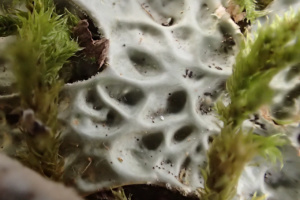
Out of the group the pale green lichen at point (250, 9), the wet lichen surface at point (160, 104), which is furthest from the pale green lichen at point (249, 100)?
the pale green lichen at point (250, 9)

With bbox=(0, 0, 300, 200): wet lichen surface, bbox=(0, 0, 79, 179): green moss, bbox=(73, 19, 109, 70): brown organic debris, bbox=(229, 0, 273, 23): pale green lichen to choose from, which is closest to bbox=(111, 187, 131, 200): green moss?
bbox=(0, 0, 300, 200): wet lichen surface

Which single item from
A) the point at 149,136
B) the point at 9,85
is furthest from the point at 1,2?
the point at 149,136

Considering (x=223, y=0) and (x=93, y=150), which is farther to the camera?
(x=223, y=0)

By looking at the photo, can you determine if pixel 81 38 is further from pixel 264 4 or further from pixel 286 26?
pixel 264 4

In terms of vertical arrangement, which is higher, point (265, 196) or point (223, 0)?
point (223, 0)

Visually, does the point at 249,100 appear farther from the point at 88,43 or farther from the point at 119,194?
the point at 88,43

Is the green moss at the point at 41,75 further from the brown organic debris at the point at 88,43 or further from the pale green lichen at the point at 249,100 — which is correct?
the pale green lichen at the point at 249,100

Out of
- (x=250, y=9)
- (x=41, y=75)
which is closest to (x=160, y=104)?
(x=41, y=75)
